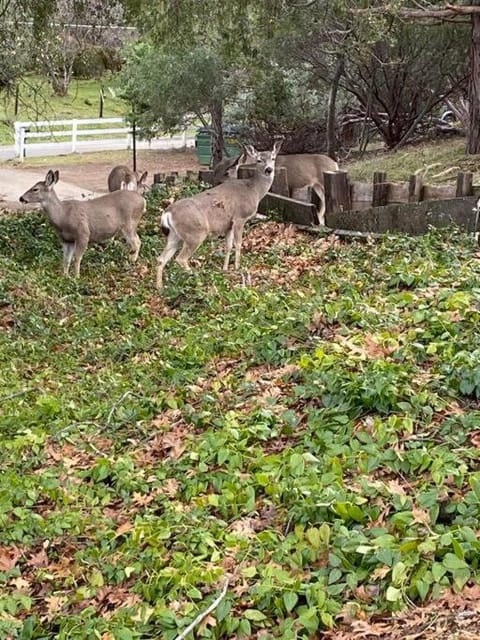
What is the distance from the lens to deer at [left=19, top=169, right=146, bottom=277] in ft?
36.2

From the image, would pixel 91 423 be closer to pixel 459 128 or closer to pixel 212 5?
pixel 212 5

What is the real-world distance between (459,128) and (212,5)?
10664 mm

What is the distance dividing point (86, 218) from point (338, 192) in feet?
10.2

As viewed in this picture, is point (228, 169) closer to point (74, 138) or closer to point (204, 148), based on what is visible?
point (204, 148)

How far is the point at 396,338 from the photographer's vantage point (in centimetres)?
581

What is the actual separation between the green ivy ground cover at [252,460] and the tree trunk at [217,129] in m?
16.5

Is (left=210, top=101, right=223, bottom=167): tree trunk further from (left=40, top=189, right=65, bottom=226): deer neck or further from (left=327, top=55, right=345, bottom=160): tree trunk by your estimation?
(left=40, top=189, right=65, bottom=226): deer neck

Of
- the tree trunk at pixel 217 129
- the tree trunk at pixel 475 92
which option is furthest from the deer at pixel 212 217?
the tree trunk at pixel 217 129

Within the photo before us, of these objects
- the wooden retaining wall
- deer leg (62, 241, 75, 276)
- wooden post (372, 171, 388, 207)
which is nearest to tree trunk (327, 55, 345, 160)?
the wooden retaining wall

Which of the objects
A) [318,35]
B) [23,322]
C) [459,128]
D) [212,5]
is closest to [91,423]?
Result: [23,322]

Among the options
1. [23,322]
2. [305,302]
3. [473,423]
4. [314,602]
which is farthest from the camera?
[23,322]

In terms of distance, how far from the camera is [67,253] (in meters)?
11.1

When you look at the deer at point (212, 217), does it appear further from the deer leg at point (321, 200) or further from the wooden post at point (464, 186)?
the wooden post at point (464, 186)

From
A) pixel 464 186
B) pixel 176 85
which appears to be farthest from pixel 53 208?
pixel 176 85
